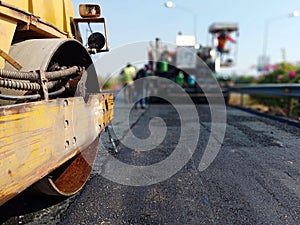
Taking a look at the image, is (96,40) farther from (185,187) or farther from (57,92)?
(185,187)

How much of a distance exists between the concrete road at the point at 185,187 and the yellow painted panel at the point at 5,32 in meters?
1.26

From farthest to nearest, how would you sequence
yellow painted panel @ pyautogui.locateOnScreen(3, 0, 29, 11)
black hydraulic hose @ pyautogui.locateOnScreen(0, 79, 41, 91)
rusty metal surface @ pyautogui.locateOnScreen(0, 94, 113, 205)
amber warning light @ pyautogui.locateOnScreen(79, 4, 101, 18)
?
amber warning light @ pyautogui.locateOnScreen(79, 4, 101, 18) < yellow painted panel @ pyautogui.locateOnScreen(3, 0, 29, 11) < black hydraulic hose @ pyautogui.locateOnScreen(0, 79, 41, 91) < rusty metal surface @ pyautogui.locateOnScreen(0, 94, 113, 205)

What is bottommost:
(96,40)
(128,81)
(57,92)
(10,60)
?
(128,81)

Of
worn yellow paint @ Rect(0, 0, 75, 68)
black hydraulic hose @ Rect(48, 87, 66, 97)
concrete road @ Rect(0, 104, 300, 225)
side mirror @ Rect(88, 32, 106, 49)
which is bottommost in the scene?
concrete road @ Rect(0, 104, 300, 225)

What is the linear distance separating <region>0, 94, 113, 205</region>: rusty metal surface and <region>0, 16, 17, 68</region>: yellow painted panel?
1.51 ft

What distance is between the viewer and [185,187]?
304 cm

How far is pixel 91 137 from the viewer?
2779mm

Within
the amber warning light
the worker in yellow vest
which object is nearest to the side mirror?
the amber warning light

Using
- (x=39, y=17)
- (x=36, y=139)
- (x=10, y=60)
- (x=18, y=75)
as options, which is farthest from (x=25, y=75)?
(x=39, y=17)

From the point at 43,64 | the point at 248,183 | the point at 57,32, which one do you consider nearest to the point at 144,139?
the point at 248,183

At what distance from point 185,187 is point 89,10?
6.62 ft

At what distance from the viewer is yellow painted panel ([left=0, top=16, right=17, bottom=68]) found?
191 cm

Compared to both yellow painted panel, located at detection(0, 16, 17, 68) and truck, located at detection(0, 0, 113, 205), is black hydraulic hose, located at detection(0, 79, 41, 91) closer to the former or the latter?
truck, located at detection(0, 0, 113, 205)

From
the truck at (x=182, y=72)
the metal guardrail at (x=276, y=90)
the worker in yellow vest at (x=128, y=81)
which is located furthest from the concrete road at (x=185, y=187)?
the truck at (x=182, y=72)
